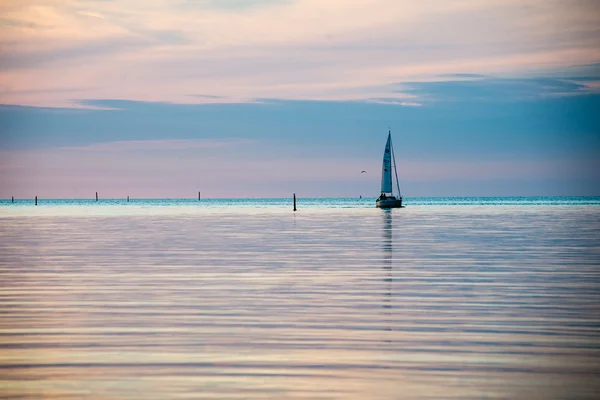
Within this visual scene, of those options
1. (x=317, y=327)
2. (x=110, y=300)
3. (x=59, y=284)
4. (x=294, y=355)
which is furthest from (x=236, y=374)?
(x=59, y=284)

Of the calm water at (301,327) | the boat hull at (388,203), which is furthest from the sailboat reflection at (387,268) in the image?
the boat hull at (388,203)

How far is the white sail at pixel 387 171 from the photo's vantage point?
367 ft

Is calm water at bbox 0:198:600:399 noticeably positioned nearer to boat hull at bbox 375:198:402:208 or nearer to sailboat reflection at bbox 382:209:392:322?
sailboat reflection at bbox 382:209:392:322

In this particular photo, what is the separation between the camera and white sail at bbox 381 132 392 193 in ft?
367

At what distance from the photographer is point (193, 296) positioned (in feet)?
55.5

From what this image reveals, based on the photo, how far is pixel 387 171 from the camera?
112 meters

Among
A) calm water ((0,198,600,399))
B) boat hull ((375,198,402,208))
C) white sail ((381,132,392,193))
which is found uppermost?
white sail ((381,132,392,193))

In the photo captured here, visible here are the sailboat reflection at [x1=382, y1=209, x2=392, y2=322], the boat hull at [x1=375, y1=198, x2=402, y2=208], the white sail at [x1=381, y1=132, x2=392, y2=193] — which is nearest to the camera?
the sailboat reflection at [x1=382, y1=209, x2=392, y2=322]

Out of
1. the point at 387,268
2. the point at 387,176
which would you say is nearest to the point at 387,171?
the point at 387,176

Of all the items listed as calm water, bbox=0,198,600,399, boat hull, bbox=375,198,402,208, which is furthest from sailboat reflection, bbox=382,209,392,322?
boat hull, bbox=375,198,402,208

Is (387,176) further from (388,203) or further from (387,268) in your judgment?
(387,268)

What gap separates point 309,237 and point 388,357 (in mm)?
28969

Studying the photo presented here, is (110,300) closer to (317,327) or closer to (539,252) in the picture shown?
(317,327)

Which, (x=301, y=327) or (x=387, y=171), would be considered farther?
(x=387, y=171)
